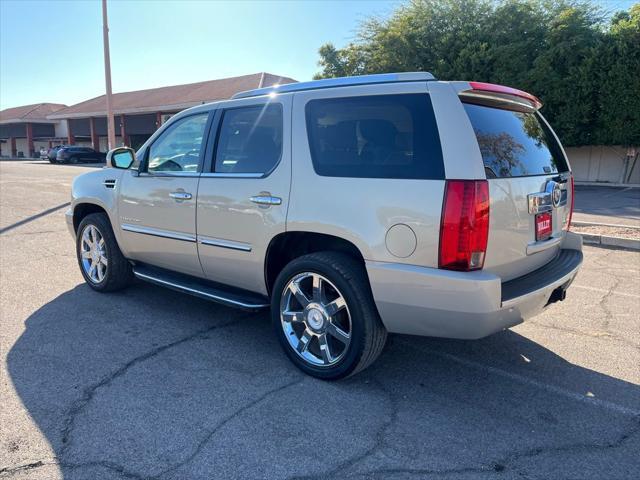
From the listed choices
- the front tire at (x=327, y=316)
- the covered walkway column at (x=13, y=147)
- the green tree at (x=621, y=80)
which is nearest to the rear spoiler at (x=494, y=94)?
the front tire at (x=327, y=316)

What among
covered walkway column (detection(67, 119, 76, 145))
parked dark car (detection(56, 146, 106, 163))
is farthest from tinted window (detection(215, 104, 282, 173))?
covered walkway column (detection(67, 119, 76, 145))

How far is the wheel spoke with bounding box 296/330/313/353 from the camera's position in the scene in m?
3.55

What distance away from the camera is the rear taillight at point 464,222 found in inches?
110

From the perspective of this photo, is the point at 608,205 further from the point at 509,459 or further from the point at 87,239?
the point at 87,239

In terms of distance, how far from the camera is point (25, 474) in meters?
2.46

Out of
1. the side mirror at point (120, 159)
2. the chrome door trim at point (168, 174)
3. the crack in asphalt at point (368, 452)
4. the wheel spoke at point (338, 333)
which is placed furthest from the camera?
the side mirror at point (120, 159)

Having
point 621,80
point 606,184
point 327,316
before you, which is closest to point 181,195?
point 327,316

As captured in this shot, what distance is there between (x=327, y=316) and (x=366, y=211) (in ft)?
2.61

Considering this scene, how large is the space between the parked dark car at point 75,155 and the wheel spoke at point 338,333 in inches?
1541

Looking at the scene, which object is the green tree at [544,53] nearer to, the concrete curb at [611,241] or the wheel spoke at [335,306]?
the concrete curb at [611,241]

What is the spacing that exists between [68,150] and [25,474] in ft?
131

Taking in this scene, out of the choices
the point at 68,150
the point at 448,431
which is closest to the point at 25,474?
the point at 448,431

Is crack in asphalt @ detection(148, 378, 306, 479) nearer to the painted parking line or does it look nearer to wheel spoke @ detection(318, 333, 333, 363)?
wheel spoke @ detection(318, 333, 333, 363)

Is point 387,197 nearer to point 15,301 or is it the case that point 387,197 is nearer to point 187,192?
point 187,192
